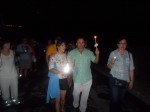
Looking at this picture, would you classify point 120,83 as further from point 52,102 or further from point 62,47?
point 52,102

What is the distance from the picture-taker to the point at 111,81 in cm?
525

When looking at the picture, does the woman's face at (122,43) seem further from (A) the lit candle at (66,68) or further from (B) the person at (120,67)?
(A) the lit candle at (66,68)

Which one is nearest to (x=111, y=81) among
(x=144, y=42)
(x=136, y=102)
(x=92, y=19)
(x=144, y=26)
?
(x=136, y=102)

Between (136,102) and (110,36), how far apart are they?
17.7 metres

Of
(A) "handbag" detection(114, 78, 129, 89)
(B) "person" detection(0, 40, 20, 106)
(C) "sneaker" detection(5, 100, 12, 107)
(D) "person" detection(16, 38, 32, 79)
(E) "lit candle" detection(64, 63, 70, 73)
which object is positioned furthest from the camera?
(D) "person" detection(16, 38, 32, 79)

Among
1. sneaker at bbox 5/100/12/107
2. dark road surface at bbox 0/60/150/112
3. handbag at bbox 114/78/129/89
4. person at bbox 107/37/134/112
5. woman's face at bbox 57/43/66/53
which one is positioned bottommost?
dark road surface at bbox 0/60/150/112

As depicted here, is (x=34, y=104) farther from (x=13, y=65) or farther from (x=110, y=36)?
(x=110, y=36)

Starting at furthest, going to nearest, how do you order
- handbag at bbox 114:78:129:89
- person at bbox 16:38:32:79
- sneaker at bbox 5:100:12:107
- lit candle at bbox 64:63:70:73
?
person at bbox 16:38:32:79 < sneaker at bbox 5:100:12:107 < lit candle at bbox 64:63:70:73 < handbag at bbox 114:78:129:89

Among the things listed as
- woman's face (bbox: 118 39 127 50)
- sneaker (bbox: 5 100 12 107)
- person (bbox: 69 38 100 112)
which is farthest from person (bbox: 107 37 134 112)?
sneaker (bbox: 5 100 12 107)

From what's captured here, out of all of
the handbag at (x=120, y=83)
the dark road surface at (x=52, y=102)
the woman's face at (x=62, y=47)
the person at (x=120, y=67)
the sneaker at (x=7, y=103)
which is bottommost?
the dark road surface at (x=52, y=102)

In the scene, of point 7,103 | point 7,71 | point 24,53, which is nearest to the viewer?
point 7,71

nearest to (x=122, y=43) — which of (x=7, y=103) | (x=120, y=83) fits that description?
(x=120, y=83)

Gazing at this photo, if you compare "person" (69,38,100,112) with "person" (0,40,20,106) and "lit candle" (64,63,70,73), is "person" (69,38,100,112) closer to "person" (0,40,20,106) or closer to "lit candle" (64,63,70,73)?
"lit candle" (64,63,70,73)

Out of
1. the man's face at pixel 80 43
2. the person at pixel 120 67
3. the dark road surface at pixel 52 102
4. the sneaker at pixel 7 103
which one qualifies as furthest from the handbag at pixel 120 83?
the sneaker at pixel 7 103
